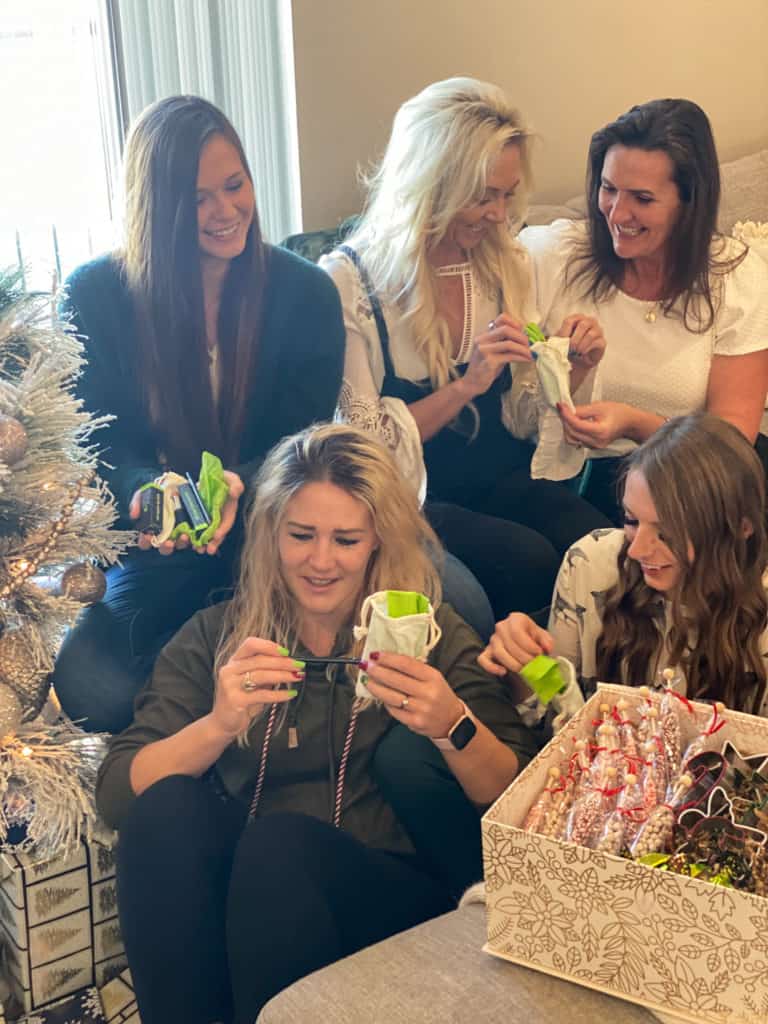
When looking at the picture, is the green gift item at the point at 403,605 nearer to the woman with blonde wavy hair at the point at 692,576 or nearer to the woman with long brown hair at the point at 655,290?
the woman with blonde wavy hair at the point at 692,576

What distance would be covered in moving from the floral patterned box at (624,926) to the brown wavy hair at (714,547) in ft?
1.54

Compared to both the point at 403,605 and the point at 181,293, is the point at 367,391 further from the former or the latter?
the point at 403,605

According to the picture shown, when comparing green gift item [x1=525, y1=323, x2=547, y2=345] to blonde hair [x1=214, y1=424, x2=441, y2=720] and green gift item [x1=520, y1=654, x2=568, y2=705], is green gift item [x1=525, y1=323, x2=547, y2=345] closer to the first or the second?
blonde hair [x1=214, y1=424, x2=441, y2=720]

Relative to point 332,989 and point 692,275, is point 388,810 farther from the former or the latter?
→ point 692,275

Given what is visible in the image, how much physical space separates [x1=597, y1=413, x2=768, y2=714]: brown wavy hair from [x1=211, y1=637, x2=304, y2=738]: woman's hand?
54 centimetres

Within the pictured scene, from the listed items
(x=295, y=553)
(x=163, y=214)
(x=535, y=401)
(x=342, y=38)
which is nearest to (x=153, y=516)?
(x=295, y=553)

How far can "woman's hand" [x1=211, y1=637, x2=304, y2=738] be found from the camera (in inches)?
56.2

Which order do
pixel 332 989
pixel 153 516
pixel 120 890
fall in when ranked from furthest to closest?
pixel 153 516
pixel 120 890
pixel 332 989

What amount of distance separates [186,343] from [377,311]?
390mm

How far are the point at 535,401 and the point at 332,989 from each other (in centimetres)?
128

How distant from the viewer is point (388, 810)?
63.4 inches

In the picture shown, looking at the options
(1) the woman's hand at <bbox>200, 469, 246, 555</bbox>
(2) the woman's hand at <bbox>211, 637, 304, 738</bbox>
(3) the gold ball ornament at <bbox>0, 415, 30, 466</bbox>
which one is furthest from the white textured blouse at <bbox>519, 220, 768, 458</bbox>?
(3) the gold ball ornament at <bbox>0, 415, 30, 466</bbox>

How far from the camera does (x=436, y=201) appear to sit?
2105 millimetres

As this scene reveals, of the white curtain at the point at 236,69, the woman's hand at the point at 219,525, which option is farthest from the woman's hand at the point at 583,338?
the white curtain at the point at 236,69
